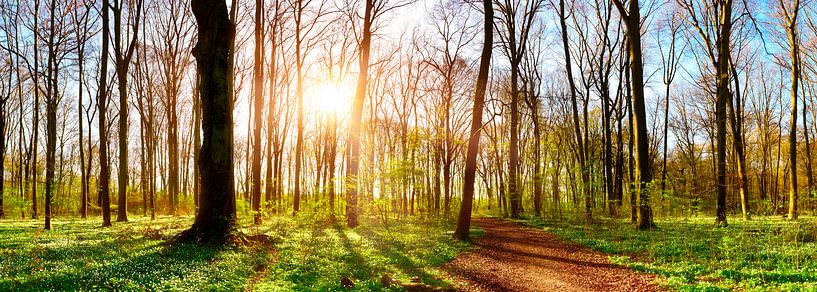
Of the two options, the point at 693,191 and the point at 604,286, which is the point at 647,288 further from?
the point at 693,191

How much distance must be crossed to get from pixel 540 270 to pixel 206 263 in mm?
7806

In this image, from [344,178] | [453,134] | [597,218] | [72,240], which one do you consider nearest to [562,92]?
[453,134]

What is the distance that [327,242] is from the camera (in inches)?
544

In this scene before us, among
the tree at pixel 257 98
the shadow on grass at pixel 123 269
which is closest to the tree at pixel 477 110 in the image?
the shadow on grass at pixel 123 269

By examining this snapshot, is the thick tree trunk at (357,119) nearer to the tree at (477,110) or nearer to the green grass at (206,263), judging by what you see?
the green grass at (206,263)

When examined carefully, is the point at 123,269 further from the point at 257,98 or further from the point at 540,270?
the point at 257,98

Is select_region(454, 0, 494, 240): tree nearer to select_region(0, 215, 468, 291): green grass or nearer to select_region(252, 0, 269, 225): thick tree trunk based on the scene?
select_region(0, 215, 468, 291): green grass

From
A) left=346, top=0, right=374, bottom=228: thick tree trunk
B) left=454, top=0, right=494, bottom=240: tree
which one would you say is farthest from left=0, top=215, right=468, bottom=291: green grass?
left=346, top=0, right=374, bottom=228: thick tree trunk

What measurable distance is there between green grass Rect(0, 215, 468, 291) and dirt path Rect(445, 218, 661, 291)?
737 mm

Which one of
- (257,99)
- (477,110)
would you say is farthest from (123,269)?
(257,99)

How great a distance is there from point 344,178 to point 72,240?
910 cm

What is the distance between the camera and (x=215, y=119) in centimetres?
1204

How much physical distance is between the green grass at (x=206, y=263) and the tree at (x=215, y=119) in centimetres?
131

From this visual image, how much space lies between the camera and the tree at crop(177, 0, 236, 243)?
470 inches
